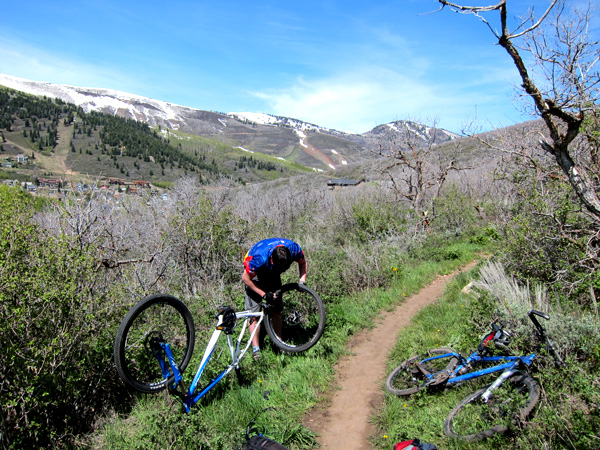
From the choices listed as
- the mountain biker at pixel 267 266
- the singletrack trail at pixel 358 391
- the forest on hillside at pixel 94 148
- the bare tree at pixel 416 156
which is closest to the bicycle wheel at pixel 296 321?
the mountain biker at pixel 267 266

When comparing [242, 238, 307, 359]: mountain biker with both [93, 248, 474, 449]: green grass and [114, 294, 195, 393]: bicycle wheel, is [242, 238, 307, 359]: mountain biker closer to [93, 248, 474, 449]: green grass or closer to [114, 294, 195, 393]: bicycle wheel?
[93, 248, 474, 449]: green grass

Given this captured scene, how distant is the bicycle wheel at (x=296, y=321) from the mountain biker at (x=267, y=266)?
173 mm

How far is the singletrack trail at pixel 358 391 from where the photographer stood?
3497 millimetres

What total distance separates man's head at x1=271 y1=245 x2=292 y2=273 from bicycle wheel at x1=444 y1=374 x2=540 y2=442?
2392mm

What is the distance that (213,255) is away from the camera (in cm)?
874

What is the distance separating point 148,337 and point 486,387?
324 cm

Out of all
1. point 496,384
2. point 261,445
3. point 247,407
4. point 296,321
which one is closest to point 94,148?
point 296,321

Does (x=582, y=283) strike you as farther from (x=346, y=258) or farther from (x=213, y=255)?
(x=213, y=255)

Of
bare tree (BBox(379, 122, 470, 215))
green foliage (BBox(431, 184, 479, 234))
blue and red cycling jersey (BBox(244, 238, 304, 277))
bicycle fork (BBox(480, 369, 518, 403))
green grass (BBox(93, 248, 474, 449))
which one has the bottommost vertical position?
green grass (BBox(93, 248, 474, 449))

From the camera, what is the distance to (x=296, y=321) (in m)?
4.91

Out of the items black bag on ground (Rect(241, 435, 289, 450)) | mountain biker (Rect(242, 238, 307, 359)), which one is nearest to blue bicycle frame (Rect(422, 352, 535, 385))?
black bag on ground (Rect(241, 435, 289, 450))

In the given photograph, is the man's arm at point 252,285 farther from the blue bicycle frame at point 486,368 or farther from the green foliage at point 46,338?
the blue bicycle frame at point 486,368

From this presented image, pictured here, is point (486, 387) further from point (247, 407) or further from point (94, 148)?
point (94, 148)

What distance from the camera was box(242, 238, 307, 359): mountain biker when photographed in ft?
14.9
